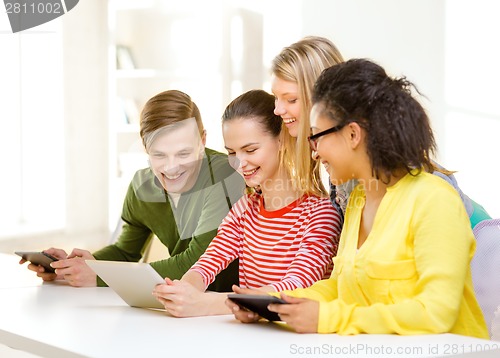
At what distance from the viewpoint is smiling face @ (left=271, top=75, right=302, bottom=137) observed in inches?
72.5

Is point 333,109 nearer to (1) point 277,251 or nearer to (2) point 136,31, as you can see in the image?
(1) point 277,251

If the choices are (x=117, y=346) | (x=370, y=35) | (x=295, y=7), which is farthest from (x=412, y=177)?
(x=295, y=7)

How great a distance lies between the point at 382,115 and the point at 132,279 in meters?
0.64

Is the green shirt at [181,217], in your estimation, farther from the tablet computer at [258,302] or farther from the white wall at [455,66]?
the white wall at [455,66]

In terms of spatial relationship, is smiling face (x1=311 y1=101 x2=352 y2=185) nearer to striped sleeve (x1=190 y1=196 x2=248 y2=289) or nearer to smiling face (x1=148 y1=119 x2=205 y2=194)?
striped sleeve (x1=190 y1=196 x2=248 y2=289)

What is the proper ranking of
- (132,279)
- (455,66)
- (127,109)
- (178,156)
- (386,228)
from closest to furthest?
1. (386,228)
2. (132,279)
3. (178,156)
4. (455,66)
5. (127,109)

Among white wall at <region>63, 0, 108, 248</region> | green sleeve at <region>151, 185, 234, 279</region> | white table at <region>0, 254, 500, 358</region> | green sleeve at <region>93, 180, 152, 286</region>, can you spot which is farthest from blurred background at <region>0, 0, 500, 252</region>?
white table at <region>0, 254, 500, 358</region>

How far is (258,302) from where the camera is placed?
136 cm

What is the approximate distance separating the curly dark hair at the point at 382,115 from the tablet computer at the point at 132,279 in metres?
0.50

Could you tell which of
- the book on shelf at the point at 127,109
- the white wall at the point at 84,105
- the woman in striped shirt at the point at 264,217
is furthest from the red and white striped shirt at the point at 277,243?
the white wall at the point at 84,105

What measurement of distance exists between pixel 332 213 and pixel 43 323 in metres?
0.71

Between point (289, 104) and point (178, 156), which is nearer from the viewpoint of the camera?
point (289, 104)

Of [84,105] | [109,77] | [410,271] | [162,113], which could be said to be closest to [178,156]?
[162,113]

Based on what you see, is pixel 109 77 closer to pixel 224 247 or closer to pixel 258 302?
pixel 224 247
